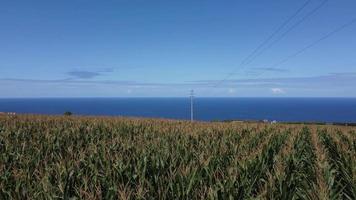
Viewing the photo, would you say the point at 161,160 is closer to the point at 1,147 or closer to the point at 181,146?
the point at 181,146

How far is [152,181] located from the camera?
9906 millimetres

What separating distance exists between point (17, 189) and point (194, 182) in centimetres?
361

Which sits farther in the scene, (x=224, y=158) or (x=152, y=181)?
(x=224, y=158)

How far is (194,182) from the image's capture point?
8703 millimetres

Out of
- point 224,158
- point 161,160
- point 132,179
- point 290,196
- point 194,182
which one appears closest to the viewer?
point 290,196

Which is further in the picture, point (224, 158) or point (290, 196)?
point (224, 158)

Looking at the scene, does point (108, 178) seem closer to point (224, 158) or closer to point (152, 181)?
point (152, 181)

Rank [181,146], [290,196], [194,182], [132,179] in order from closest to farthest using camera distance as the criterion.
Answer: [290,196]
[194,182]
[132,179]
[181,146]

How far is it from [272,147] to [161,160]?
5.69 meters

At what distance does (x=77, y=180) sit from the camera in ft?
30.6

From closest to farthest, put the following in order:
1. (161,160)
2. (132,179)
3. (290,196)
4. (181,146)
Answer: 1. (290,196)
2. (132,179)
3. (161,160)
4. (181,146)

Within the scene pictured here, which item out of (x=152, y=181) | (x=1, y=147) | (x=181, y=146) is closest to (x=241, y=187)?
(x=152, y=181)

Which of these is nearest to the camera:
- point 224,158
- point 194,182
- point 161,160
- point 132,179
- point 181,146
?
point 194,182

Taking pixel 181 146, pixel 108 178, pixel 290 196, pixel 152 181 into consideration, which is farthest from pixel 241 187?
pixel 181 146
